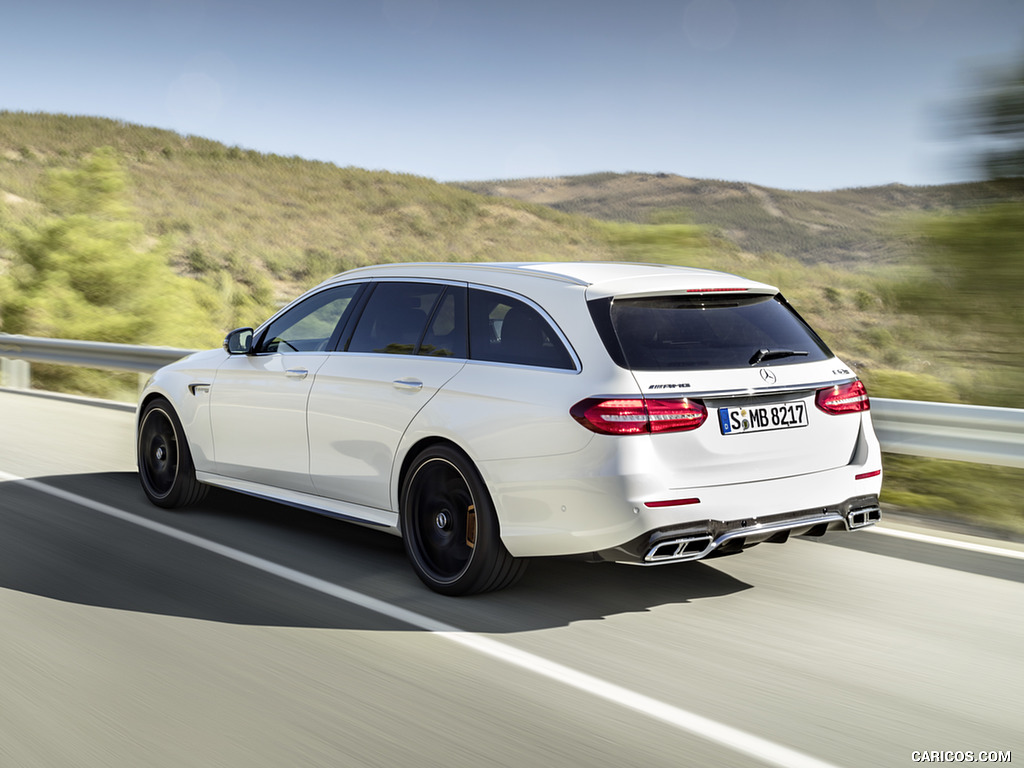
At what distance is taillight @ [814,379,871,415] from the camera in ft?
16.6

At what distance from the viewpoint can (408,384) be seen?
5457 millimetres

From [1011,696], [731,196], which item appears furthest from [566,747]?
[731,196]

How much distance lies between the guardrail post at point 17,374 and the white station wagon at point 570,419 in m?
10.7

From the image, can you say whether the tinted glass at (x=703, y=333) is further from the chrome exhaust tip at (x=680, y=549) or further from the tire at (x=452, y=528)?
the tire at (x=452, y=528)

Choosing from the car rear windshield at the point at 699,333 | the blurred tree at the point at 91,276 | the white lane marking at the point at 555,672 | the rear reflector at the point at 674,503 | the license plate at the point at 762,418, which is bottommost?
the white lane marking at the point at 555,672

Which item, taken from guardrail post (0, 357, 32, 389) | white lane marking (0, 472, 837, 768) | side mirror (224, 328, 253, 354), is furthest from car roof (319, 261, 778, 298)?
guardrail post (0, 357, 32, 389)

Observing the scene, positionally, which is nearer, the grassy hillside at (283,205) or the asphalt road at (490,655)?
the asphalt road at (490,655)

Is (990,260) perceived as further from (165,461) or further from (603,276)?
(165,461)

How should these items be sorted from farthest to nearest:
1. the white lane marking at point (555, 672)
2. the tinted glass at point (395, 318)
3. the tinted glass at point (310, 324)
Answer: the tinted glass at point (310, 324) < the tinted glass at point (395, 318) < the white lane marking at point (555, 672)

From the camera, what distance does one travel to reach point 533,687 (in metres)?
4.10

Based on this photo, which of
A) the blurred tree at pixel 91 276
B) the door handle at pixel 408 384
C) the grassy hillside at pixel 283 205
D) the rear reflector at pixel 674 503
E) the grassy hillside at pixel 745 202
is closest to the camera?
the rear reflector at pixel 674 503

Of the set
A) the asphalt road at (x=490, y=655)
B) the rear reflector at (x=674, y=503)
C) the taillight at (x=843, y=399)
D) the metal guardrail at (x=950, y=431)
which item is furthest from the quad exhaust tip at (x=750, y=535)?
the metal guardrail at (x=950, y=431)

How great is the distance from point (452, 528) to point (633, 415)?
4.05ft

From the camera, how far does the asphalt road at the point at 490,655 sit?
11.8ft
